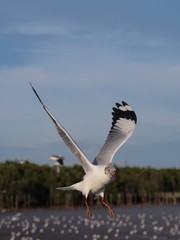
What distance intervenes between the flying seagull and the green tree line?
69008 millimetres

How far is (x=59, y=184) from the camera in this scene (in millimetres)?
93875

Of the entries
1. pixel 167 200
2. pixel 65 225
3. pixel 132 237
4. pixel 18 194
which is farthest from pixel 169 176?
pixel 132 237

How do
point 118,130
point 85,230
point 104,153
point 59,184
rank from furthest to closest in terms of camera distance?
1. point 59,184
2. point 85,230
3. point 118,130
4. point 104,153

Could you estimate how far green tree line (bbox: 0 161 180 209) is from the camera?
88.8m

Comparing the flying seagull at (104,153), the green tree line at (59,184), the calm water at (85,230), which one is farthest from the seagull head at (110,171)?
the green tree line at (59,184)

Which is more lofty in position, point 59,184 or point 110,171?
point 59,184

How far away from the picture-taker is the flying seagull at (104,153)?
12.9 metres

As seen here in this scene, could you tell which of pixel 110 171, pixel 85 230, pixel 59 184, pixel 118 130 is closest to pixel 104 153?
pixel 118 130

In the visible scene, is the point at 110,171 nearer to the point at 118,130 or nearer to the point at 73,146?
the point at 73,146

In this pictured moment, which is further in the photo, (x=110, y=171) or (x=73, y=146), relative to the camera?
(x=73, y=146)

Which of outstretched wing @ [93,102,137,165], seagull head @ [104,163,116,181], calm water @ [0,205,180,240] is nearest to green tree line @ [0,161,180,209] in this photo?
calm water @ [0,205,180,240]

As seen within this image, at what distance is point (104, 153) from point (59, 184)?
79.6 meters

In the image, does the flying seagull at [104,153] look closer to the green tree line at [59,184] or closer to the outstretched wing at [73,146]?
the outstretched wing at [73,146]

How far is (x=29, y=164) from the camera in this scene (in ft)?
319
